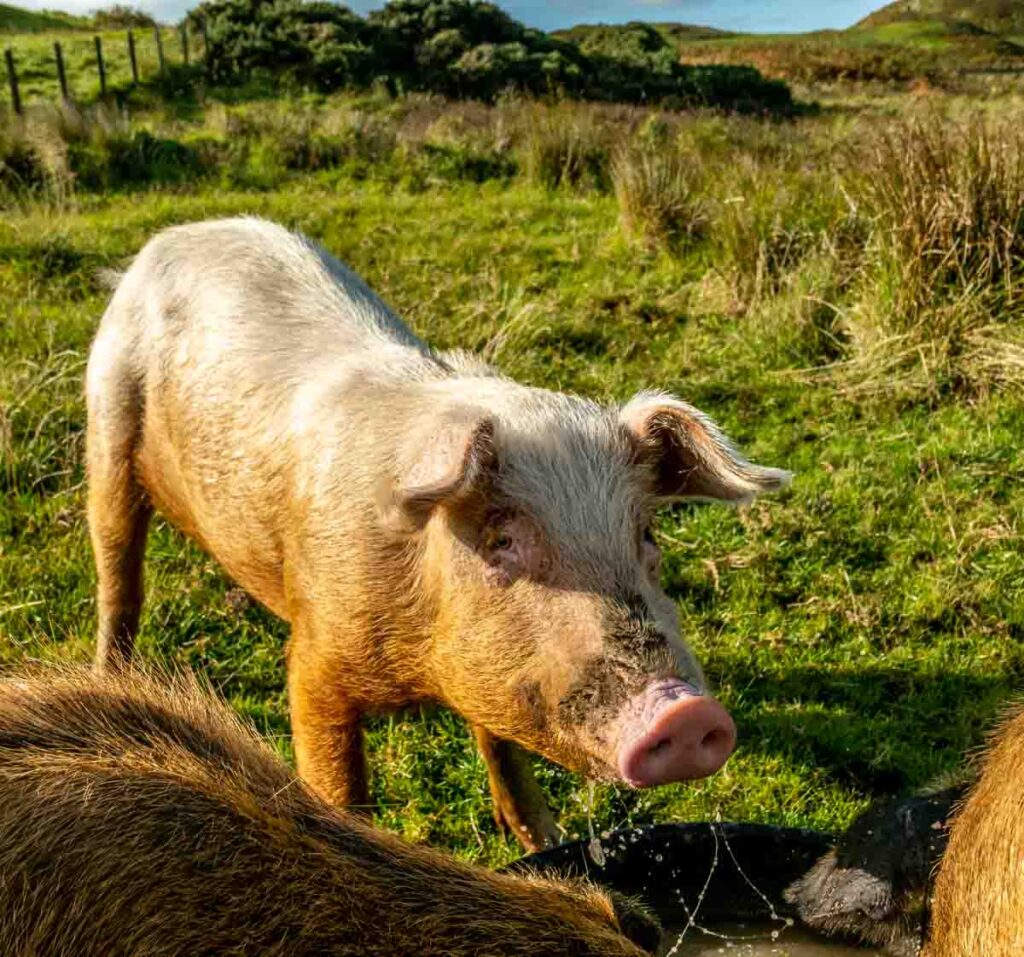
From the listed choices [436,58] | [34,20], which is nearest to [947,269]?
[436,58]

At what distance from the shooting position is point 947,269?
6359 millimetres

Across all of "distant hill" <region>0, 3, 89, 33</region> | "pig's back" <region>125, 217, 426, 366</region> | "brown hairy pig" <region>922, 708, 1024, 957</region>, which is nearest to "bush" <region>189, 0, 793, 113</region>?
"distant hill" <region>0, 3, 89, 33</region>

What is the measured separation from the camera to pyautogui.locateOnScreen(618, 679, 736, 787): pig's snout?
2047 mm

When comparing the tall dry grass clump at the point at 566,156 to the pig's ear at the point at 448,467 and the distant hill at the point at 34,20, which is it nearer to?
the pig's ear at the point at 448,467

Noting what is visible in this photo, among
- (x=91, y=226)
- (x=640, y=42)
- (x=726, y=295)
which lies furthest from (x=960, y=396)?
(x=640, y=42)

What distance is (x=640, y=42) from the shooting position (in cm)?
3238

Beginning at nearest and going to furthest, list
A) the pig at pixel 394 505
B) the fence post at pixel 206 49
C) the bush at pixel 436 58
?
the pig at pixel 394 505 < the bush at pixel 436 58 < the fence post at pixel 206 49

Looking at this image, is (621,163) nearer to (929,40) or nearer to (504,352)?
(504,352)

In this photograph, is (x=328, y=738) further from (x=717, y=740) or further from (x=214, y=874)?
(x=214, y=874)

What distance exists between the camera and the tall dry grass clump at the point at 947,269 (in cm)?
615

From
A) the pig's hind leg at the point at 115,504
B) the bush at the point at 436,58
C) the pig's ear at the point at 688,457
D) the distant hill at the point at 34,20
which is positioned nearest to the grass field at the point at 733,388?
the pig's hind leg at the point at 115,504

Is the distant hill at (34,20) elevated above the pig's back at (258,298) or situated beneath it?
elevated above

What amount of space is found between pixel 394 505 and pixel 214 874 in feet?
4.21

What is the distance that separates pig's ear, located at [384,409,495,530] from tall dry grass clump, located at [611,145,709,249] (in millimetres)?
6323
